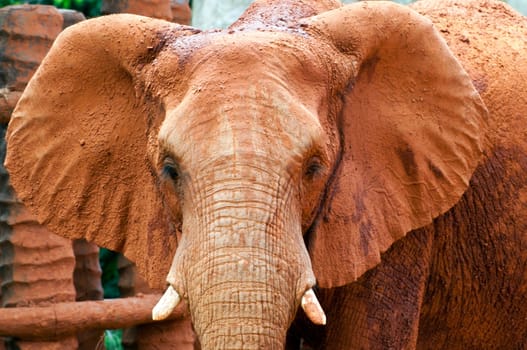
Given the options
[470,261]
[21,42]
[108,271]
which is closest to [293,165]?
[470,261]

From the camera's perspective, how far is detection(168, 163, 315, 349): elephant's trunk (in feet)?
13.1

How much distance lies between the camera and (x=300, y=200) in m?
4.39

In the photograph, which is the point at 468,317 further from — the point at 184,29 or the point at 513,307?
the point at 184,29

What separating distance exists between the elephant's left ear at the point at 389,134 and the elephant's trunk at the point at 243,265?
0.53 m

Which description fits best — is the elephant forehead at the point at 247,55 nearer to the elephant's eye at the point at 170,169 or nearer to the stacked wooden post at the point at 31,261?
the elephant's eye at the point at 170,169

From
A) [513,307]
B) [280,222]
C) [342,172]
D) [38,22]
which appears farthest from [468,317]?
[38,22]

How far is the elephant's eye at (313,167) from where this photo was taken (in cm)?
442

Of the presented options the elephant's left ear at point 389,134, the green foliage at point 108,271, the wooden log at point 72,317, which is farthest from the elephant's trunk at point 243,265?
the green foliage at point 108,271

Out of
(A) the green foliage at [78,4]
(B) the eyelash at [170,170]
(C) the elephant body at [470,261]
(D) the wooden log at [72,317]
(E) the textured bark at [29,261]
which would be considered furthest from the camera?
(A) the green foliage at [78,4]

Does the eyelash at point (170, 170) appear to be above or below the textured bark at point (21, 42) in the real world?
above

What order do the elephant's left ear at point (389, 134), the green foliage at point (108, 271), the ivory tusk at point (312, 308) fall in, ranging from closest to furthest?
the ivory tusk at point (312, 308)
the elephant's left ear at point (389, 134)
the green foliage at point (108, 271)

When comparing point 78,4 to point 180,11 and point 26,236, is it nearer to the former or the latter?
point 180,11

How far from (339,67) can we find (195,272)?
3.20 feet

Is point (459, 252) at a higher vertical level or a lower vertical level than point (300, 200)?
lower
